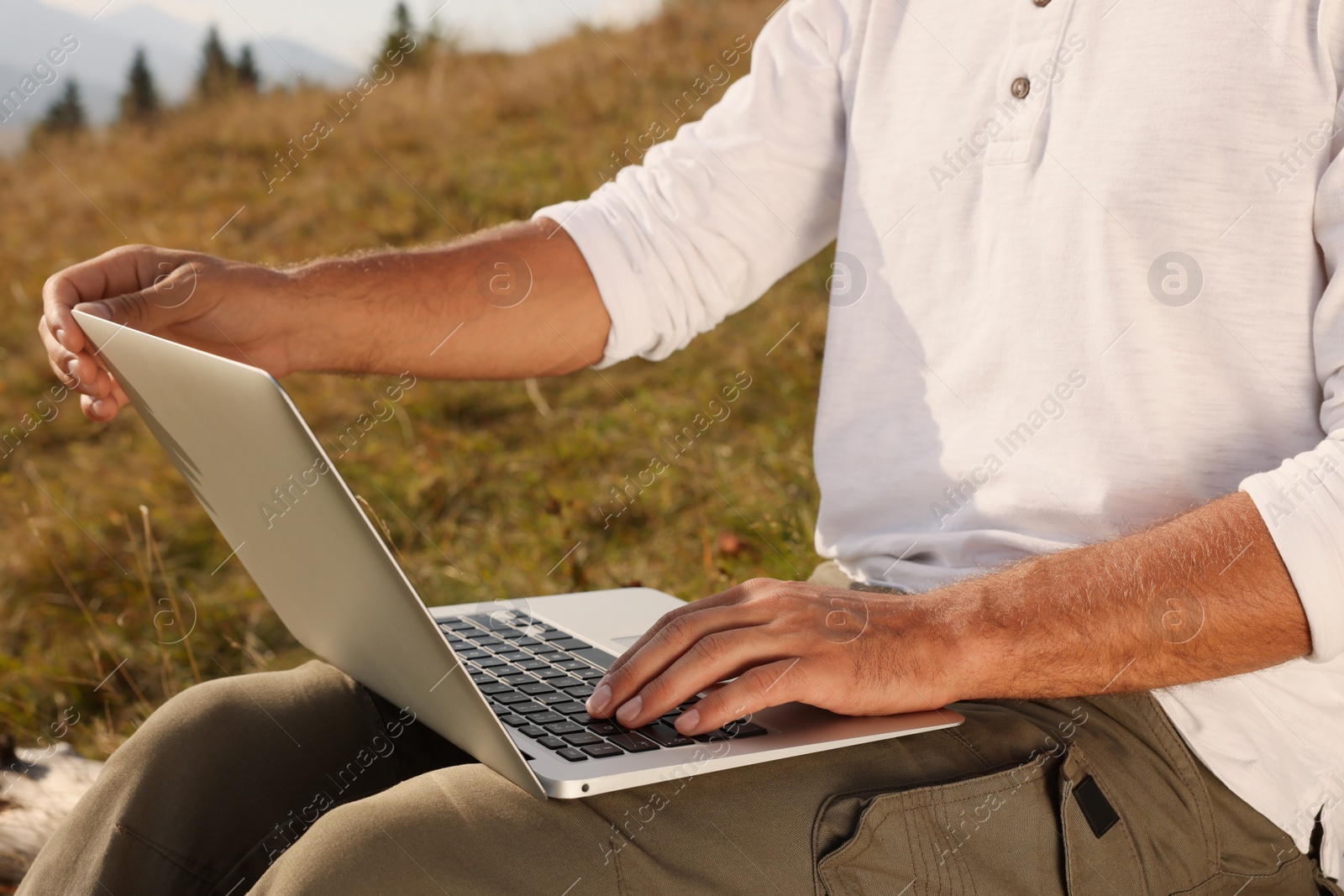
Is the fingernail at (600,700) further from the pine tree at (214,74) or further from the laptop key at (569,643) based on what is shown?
the pine tree at (214,74)

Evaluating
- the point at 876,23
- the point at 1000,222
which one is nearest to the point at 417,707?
the point at 1000,222

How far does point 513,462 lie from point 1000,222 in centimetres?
252

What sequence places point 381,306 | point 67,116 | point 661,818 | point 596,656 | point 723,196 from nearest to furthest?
point 661,818 → point 596,656 → point 381,306 → point 723,196 → point 67,116

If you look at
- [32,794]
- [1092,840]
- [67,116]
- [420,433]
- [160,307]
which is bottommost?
[420,433]

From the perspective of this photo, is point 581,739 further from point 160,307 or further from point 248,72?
point 248,72

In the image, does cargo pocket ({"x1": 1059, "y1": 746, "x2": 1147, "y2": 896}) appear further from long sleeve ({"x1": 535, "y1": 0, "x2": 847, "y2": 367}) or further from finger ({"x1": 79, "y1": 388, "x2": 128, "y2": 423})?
finger ({"x1": 79, "y1": 388, "x2": 128, "y2": 423})

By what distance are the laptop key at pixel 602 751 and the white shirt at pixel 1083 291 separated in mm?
580

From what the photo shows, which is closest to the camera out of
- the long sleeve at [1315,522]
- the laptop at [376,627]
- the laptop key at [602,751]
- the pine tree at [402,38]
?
the laptop at [376,627]

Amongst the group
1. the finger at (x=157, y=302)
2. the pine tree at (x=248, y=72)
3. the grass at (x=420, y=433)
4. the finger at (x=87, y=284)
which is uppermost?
the pine tree at (x=248, y=72)

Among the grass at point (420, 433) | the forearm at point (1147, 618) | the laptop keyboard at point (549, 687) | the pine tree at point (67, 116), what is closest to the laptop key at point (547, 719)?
the laptop keyboard at point (549, 687)

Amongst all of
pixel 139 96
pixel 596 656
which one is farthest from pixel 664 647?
pixel 139 96

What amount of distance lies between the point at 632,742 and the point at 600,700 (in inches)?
2.3

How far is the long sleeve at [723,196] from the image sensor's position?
1.68m

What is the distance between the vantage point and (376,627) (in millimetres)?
938
